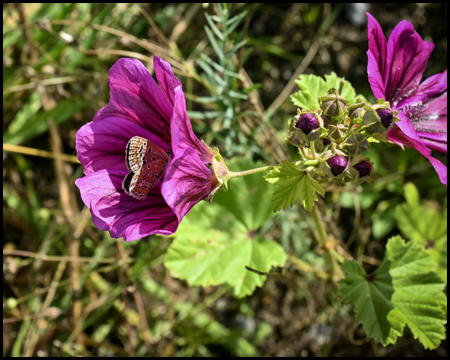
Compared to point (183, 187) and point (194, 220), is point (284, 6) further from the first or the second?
point (183, 187)

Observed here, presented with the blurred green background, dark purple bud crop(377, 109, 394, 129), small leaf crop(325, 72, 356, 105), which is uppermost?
dark purple bud crop(377, 109, 394, 129)

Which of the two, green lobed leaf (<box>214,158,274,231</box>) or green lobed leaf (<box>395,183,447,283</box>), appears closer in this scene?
green lobed leaf (<box>214,158,274,231</box>)

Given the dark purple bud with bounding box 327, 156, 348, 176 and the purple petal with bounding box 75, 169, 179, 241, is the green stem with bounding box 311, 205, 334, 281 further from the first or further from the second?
the purple petal with bounding box 75, 169, 179, 241

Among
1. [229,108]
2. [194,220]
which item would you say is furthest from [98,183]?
[229,108]

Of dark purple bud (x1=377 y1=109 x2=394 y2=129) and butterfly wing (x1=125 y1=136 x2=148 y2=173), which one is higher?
dark purple bud (x1=377 y1=109 x2=394 y2=129)

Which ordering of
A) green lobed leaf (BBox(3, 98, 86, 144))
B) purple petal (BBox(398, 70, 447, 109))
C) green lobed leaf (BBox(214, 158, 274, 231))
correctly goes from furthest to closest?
green lobed leaf (BBox(3, 98, 86, 144)) < green lobed leaf (BBox(214, 158, 274, 231)) < purple petal (BBox(398, 70, 447, 109))

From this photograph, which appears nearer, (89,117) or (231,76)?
(231,76)

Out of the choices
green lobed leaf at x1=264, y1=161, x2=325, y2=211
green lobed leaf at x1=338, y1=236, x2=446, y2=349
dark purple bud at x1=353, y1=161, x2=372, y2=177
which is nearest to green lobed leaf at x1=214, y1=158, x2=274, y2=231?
green lobed leaf at x1=338, y1=236, x2=446, y2=349
